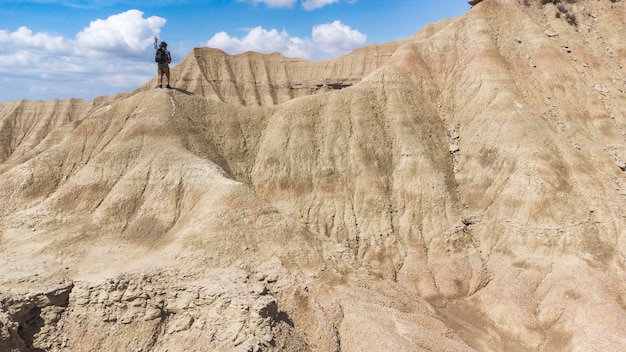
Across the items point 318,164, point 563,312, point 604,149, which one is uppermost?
point 604,149

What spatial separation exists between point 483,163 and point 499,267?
9.31 metres

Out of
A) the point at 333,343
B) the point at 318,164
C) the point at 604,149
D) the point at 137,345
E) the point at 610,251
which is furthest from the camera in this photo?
the point at 318,164

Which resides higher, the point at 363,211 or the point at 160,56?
the point at 160,56

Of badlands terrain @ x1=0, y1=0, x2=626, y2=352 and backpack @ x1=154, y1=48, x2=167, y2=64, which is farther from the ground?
backpack @ x1=154, y1=48, x2=167, y2=64

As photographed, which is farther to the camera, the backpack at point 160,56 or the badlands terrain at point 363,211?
the backpack at point 160,56

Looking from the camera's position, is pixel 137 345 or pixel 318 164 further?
pixel 318 164

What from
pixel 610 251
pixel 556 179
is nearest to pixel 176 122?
pixel 556 179

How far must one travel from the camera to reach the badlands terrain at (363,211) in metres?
19.6

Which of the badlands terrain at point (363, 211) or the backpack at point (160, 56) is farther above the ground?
the backpack at point (160, 56)

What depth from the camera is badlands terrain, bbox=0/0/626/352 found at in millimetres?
19609

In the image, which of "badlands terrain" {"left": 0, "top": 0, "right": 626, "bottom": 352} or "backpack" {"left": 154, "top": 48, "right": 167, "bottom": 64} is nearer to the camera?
"badlands terrain" {"left": 0, "top": 0, "right": 626, "bottom": 352}

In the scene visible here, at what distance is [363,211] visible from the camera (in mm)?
33594

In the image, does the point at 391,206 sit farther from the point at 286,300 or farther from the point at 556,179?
the point at 286,300

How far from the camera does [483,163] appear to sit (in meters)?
34.6
